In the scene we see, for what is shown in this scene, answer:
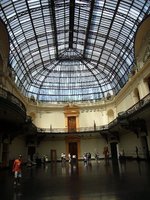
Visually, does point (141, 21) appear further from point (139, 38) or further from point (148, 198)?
point (148, 198)

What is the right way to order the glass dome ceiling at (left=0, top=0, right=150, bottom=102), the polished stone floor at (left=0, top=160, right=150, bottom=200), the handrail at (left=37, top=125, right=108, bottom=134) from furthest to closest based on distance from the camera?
the handrail at (left=37, top=125, right=108, bottom=134) → the glass dome ceiling at (left=0, top=0, right=150, bottom=102) → the polished stone floor at (left=0, top=160, right=150, bottom=200)

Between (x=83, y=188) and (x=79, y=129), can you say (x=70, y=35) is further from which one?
(x=83, y=188)

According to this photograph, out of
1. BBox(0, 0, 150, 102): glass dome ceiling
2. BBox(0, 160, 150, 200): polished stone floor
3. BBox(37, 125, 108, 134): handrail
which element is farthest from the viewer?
BBox(37, 125, 108, 134): handrail

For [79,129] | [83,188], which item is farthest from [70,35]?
[83,188]

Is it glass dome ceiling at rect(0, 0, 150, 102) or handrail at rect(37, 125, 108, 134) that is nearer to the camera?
glass dome ceiling at rect(0, 0, 150, 102)

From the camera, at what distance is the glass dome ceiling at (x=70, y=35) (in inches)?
1152

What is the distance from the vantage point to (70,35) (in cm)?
3972

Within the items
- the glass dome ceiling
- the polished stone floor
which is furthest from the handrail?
the polished stone floor

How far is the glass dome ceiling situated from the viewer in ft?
96.0

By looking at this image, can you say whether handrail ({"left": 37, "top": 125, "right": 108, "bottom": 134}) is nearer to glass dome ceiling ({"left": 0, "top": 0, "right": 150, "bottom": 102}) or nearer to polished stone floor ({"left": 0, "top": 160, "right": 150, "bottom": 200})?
glass dome ceiling ({"left": 0, "top": 0, "right": 150, "bottom": 102})

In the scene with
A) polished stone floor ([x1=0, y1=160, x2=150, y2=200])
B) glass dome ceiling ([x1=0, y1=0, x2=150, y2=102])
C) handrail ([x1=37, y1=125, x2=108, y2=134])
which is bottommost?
polished stone floor ([x1=0, y1=160, x2=150, y2=200])

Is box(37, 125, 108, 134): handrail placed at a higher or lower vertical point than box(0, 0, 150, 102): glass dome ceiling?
lower

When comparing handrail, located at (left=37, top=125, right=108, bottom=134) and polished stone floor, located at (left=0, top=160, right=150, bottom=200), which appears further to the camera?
handrail, located at (left=37, top=125, right=108, bottom=134)

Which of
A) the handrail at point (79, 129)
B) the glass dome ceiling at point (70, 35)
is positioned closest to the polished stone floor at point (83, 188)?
the glass dome ceiling at point (70, 35)
